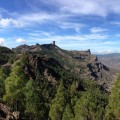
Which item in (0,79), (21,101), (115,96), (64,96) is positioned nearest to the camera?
(115,96)

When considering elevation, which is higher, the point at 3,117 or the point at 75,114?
the point at 3,117

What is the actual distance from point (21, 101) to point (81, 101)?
22509mm

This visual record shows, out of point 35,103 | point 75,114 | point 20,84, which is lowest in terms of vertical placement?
point 75,114

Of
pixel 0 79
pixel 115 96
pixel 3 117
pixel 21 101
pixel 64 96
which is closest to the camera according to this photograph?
pixel 3 117

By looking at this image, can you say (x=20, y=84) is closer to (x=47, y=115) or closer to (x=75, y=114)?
(x=47, y=115)

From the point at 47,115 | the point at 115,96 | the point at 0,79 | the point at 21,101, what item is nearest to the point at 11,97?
the point at 21,101

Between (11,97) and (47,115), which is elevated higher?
(11,97)

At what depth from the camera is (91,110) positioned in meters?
93.1

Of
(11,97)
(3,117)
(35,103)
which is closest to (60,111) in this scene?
(35,103)

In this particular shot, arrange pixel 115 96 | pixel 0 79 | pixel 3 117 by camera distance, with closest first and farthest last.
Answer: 1. pixel 3 117
2. pixel 115 96
3. pixel 0 79

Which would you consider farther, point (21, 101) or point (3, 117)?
point (21, 101)

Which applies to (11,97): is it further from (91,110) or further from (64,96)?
(91,110)

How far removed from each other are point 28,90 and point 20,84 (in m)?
2.89

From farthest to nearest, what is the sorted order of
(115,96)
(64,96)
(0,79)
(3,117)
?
(64,96) → (0,79) → (115,96) → (3,117)
